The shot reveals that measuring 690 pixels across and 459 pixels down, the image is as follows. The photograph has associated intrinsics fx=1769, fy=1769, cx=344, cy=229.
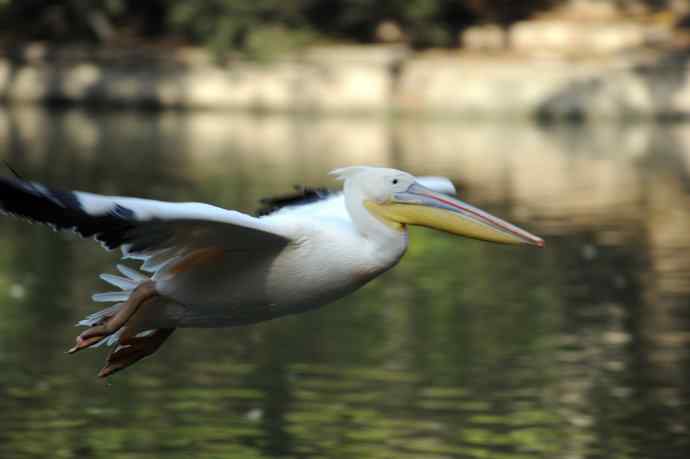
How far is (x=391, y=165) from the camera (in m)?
26.3

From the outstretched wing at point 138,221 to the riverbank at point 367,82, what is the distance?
32.8m

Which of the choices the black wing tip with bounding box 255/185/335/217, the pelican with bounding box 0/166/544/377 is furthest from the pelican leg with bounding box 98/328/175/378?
the black wing tip with bounding box 255/185/335/217

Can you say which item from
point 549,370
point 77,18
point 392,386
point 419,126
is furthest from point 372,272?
point 77,18

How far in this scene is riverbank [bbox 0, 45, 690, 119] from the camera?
126 feet

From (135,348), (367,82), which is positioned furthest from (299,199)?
(367,82)

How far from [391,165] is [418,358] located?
14576 mm

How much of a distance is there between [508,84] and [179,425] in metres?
29.7

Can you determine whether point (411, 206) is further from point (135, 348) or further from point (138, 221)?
point (135, 348)

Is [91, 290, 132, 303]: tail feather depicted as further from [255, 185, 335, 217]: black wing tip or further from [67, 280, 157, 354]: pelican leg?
[255, 185, 335, 217]: black wing tip

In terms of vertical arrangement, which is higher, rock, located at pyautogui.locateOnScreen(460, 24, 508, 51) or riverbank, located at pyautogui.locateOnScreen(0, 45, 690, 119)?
rock, located at pyautogui.locateOnScreen(460, 24, 508, 51)

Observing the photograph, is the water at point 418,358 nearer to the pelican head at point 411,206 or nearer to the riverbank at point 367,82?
the pelican head at point 411,206

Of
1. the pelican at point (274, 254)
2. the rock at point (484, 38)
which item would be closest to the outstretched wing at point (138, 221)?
the pelican at point (274, 254)

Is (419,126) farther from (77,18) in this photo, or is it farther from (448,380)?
(448,380)

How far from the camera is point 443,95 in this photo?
131ft
